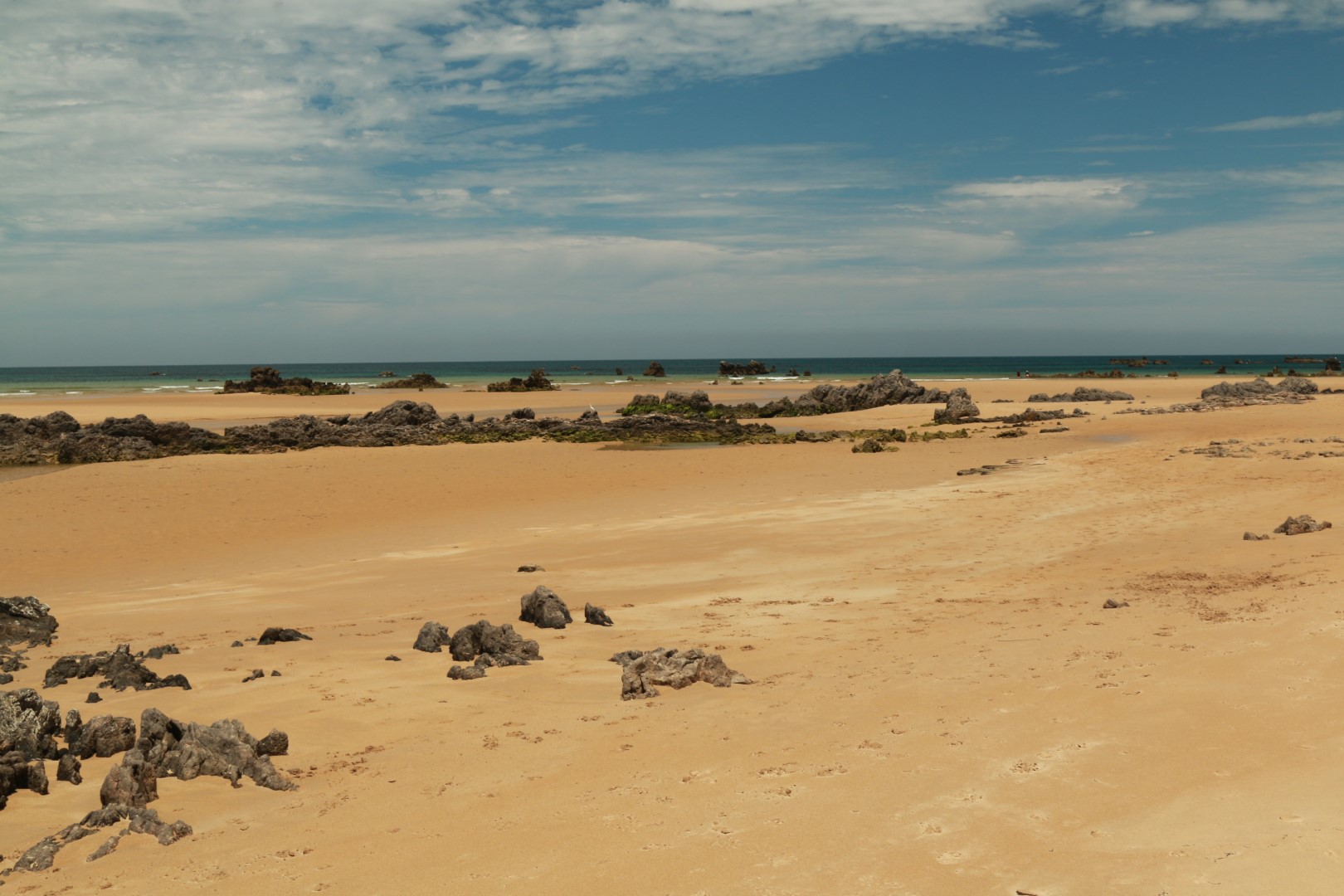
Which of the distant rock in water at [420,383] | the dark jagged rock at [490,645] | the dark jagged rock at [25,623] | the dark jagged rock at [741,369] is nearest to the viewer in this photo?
the dark jagged rock at [490,645]

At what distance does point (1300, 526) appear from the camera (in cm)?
1153

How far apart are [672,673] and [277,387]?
67.1 m

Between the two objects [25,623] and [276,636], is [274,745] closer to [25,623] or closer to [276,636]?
[276,636]

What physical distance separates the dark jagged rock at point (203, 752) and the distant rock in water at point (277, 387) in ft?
204

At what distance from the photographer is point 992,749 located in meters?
5.67

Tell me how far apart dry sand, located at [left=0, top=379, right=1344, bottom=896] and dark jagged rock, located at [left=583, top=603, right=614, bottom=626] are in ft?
0.40

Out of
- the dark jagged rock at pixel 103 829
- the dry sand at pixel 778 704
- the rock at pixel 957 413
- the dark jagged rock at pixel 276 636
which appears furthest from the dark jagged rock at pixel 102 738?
the rock at pixel 957 413

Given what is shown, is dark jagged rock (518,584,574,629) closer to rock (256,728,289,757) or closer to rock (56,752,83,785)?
rock (256,728,289,757)

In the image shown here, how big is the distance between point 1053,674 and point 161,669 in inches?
282

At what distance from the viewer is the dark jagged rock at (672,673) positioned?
23.7 ft

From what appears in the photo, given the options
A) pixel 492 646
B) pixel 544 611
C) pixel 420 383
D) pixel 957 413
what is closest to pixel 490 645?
pixel 492 646

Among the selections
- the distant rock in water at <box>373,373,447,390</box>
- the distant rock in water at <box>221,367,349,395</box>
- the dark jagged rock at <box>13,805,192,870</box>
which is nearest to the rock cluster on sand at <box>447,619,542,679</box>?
the dark jagged rock at <box>13,805,192,870</box>

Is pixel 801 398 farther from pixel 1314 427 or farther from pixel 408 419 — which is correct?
pixel 1314 427

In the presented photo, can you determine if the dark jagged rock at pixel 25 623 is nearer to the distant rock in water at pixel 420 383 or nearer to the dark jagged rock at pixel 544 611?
the dark jagged rock at pixel 544 611
